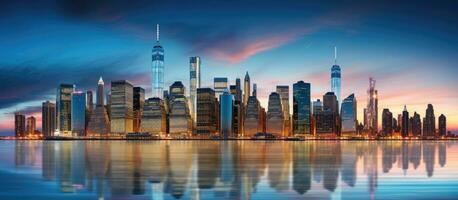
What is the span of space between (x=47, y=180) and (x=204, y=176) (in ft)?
34.0

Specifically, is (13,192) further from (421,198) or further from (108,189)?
(421,198)

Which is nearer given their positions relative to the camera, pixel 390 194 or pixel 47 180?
pixel 390 194

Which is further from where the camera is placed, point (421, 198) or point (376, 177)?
point (376, 177)

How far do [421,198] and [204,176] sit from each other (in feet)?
53.5

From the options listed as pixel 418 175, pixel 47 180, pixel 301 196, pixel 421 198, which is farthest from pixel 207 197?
pixel 418 175

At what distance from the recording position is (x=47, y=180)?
3409cm

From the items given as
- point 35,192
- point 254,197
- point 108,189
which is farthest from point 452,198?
point 35,192

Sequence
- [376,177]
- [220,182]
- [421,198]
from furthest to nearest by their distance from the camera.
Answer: [376,177]
[220,182]
[421,198]

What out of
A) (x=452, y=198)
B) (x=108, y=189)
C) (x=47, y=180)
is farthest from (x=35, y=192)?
(x=452, y=198)

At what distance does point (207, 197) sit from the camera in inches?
A: 993

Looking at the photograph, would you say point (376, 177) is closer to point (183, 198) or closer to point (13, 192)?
point (183, 198)

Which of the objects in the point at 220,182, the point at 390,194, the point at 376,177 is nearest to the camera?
the point at 390,194

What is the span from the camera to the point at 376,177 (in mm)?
36312

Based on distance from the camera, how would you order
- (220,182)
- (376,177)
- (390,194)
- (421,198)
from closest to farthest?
(421,198)
(390,194)
(220,182)
(376,177)
